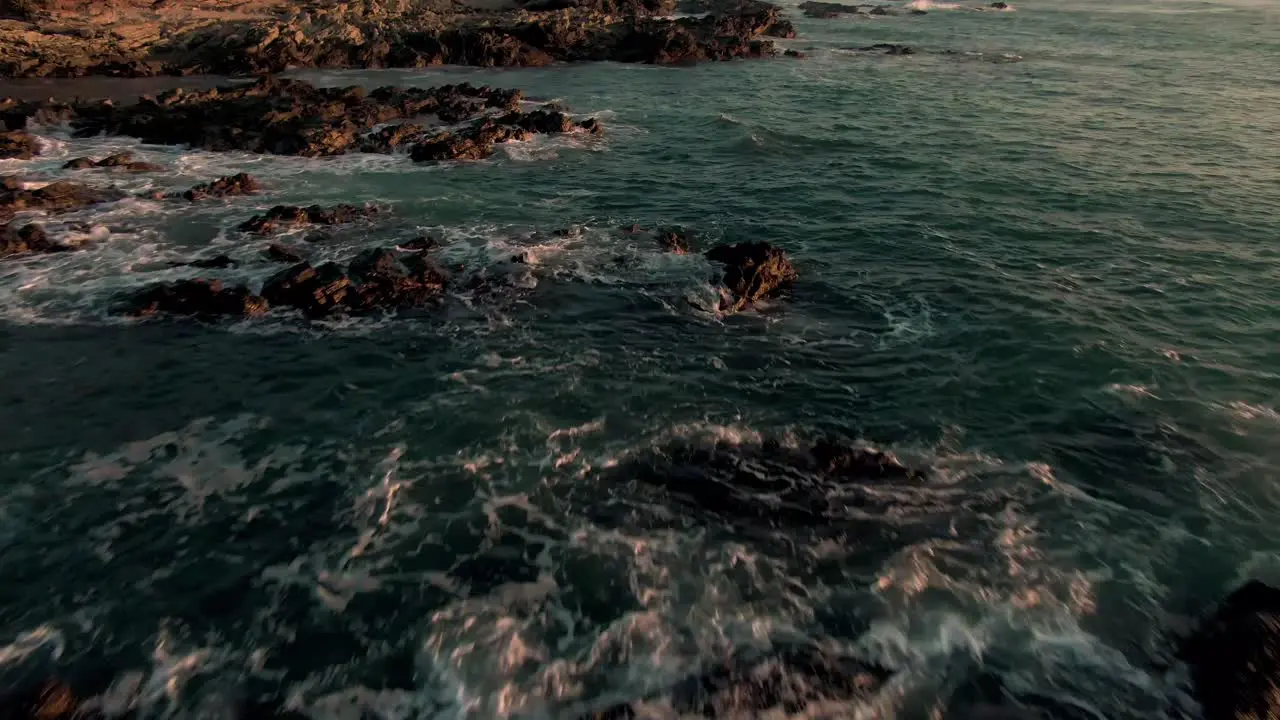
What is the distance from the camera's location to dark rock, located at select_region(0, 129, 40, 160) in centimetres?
2758

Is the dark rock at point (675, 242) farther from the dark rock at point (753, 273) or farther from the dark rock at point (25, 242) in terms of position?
the dark rock at point (25, 242)

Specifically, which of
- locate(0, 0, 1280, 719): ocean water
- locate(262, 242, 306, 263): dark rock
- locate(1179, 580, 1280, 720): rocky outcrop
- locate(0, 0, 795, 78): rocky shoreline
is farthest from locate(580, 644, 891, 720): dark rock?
locate(0, 0, 795, 78): rocky shoreline

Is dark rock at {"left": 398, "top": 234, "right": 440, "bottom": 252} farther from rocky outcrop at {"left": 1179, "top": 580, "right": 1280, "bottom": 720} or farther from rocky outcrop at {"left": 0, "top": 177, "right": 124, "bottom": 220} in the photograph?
rocky outcrop at {"left": 1179, "top": 580, "right": 1280, "bottom": 720}

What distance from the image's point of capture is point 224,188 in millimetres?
24875

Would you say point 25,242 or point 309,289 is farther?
point 25,242

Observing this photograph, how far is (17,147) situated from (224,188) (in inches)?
413

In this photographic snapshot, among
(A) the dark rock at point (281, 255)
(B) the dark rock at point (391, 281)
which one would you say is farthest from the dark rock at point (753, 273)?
(A) the dark rock at point (281, 255)

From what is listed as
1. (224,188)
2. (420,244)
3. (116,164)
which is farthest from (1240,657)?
(116,164)

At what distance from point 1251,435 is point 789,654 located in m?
10.6

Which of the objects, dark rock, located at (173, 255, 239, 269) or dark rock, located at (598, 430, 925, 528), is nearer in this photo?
dark rock, located at (598, 430, 925, 528)

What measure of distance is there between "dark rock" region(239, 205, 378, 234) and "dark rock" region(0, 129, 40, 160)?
43.6ft

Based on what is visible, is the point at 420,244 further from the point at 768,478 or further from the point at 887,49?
the point at 887,49

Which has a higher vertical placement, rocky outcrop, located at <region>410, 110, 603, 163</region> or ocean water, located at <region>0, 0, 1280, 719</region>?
rocky outcrop, located at <region>410, 110, 603, 163</region>

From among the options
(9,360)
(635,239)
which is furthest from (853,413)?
(9,360)
